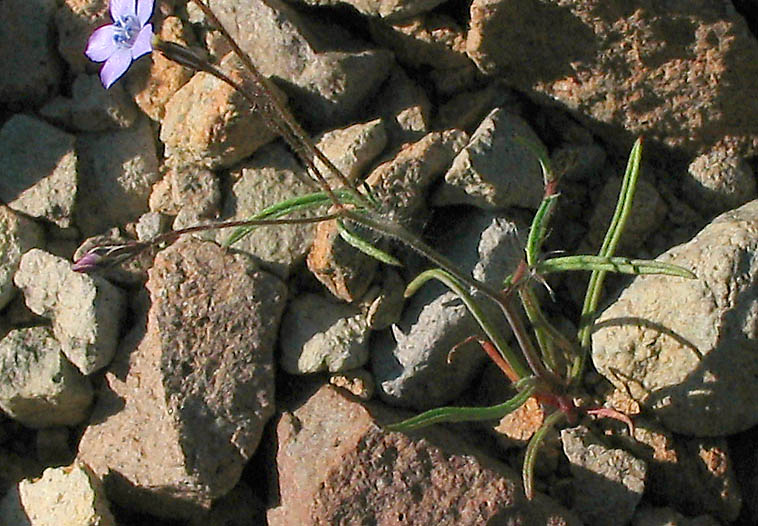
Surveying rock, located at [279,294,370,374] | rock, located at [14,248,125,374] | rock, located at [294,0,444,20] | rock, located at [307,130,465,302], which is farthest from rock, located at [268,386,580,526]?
rock, located at [294,0,444,20]

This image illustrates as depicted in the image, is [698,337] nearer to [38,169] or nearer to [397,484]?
[397,484]

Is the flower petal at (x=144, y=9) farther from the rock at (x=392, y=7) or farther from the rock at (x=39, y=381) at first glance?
the rock at (x=39, y=381)

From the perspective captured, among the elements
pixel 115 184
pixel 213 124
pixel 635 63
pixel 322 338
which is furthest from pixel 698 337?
pixel 115 184

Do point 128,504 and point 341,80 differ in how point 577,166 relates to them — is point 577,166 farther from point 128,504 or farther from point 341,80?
point 128,504

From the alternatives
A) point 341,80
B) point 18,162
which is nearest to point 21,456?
point 18,162

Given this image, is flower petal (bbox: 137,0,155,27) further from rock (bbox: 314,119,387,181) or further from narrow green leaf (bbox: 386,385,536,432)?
narrow green leaf (bbox: 386,385,536,432)
